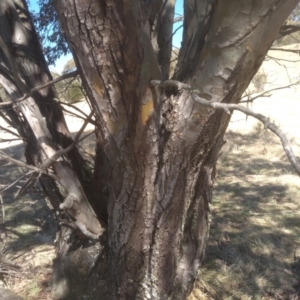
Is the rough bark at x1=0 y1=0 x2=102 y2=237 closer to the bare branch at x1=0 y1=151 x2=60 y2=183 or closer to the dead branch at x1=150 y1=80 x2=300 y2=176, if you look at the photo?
the bare branch at x1=0 y1=151 x2=60 y2=183

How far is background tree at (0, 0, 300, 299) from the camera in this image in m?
2.16

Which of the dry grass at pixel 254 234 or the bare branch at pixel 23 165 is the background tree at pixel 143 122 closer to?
the bare branch at pixel 23 165

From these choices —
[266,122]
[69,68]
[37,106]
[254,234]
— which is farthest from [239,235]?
[69,68]

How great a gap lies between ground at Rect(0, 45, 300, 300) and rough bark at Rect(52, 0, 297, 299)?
1.03m

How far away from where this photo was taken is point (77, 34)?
222cm

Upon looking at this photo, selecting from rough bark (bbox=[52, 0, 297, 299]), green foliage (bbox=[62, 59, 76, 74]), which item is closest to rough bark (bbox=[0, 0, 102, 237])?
rough bark (bbox=[52, 0, 297, 299])

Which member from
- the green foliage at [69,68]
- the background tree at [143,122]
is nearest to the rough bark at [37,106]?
the background tree at [143,122]

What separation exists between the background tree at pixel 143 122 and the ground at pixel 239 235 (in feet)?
2.00

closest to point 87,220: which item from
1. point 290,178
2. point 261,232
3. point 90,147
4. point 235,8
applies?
point 235,8

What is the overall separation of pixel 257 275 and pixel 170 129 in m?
2.27

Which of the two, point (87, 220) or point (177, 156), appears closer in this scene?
point (177, 156)

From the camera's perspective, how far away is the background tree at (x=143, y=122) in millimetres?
2164

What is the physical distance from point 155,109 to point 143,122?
0.10 meters

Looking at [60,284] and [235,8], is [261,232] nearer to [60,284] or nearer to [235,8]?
[60,284]
